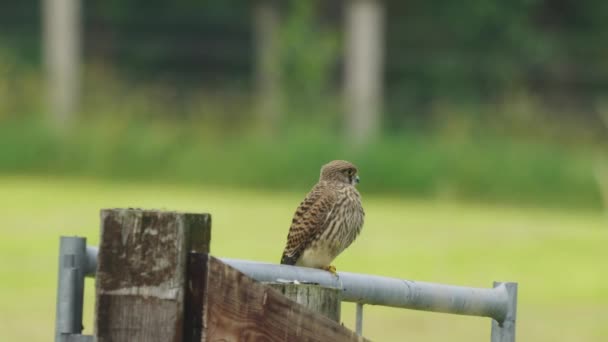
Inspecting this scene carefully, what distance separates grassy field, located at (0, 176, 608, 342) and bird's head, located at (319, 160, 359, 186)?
498cm

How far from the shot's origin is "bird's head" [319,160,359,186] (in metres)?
5.01

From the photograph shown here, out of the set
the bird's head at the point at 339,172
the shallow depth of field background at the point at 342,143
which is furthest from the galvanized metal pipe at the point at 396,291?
the shallow depth of field background at the point at 342,143

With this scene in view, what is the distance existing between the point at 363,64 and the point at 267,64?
1650 millimetres

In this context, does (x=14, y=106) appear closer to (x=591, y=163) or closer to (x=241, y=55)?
(x=591, y=163)

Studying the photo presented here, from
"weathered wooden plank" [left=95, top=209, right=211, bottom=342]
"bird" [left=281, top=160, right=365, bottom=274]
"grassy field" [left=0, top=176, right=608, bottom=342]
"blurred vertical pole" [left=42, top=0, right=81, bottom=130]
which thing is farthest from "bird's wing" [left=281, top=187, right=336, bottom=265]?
"blurred vertical pole" [left=42, top=0, right=81, bottom=130]

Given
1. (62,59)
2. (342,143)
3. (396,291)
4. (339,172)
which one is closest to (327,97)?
(342,143)

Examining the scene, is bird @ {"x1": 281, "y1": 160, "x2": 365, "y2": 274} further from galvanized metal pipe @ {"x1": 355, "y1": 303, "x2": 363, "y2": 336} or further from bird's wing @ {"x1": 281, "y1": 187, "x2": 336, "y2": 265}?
galvanized metal pipe @ {"x1": 355, "y1": 303, "x2": 363, "y2": 336}

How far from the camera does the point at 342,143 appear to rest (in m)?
19.6

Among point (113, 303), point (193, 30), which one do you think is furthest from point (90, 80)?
point (113, 303)

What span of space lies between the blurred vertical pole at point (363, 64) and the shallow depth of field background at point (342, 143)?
229mm

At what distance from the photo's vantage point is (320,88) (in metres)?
22.1

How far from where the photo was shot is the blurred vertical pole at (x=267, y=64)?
21547 mm

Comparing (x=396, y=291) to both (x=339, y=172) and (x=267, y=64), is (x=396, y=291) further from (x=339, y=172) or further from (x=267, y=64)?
(x=267, y=64)

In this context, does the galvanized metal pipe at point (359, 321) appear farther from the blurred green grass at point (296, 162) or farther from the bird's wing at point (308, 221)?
the blurred green grass at point (296, 162)
